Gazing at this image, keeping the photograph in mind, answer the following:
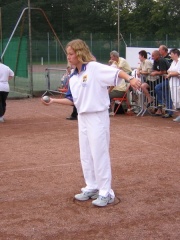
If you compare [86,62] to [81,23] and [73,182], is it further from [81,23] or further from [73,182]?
[81,23]

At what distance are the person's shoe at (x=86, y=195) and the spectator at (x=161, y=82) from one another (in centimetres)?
703

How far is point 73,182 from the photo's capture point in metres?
6.70

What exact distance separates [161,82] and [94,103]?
7522 millimetres

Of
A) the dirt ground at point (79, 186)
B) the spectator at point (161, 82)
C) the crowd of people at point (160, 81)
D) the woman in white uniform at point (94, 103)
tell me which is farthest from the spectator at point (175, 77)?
the woman in white uniform at point (94, 103)

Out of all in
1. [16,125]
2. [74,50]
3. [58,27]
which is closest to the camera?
Answer: [74,50]

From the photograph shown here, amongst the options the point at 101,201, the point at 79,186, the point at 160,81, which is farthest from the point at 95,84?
the point at 160,81

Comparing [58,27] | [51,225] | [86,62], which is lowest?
[51,225]

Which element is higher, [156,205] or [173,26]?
[173,26]

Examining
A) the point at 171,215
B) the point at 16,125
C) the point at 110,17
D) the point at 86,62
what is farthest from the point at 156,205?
the point at 110,17

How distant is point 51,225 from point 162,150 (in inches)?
158

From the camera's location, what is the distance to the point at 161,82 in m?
12.7

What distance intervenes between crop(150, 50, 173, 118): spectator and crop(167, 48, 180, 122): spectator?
362mm

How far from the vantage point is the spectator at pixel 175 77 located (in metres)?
11.9

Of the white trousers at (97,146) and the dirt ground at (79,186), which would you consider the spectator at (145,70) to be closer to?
the dirt ground at (79,186)
